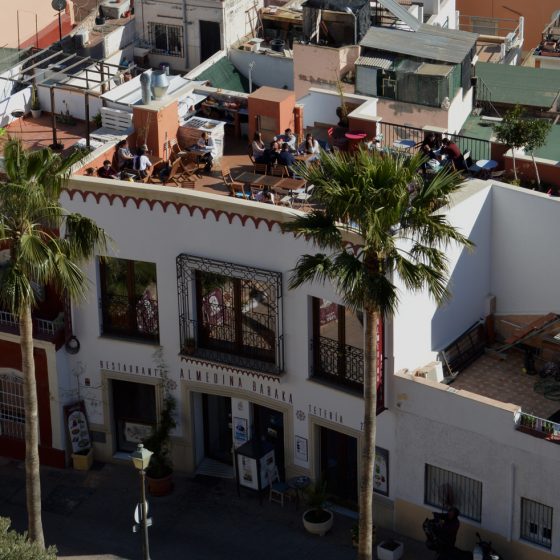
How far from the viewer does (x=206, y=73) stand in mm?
57219

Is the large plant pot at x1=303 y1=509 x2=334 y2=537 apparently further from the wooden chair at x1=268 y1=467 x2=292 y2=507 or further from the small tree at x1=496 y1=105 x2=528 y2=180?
the small tree at x1=496 y1=105 x2=528 y2=180

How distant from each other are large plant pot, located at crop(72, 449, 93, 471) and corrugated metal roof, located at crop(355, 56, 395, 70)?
15.1m

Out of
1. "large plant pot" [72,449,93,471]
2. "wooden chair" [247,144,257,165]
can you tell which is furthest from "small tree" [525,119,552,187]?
"large plant pot" [72,449,93,471]

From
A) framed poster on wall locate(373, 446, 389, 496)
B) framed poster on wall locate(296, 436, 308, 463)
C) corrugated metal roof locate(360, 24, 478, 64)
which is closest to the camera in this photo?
framed poster on wall locate(373, 446, 389, 496)

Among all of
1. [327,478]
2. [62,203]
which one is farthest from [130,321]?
[327,478]

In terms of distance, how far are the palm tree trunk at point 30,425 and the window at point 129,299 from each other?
582 centimetres

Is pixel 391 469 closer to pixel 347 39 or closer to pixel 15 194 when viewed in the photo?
pixel 15 194

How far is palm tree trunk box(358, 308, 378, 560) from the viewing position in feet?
124

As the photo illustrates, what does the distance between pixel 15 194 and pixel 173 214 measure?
742 cm

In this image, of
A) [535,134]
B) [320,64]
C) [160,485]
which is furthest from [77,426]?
[320,64]

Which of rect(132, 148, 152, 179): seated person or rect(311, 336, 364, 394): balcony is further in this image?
rect(132, 148, 152, 179): seated person

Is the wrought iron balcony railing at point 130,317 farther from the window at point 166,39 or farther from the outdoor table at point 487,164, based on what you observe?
the window at point 166,39

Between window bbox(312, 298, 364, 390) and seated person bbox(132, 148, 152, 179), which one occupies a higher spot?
seated person bbox(132, 148, 152, 179)

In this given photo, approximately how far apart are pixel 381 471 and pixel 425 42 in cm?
1601
